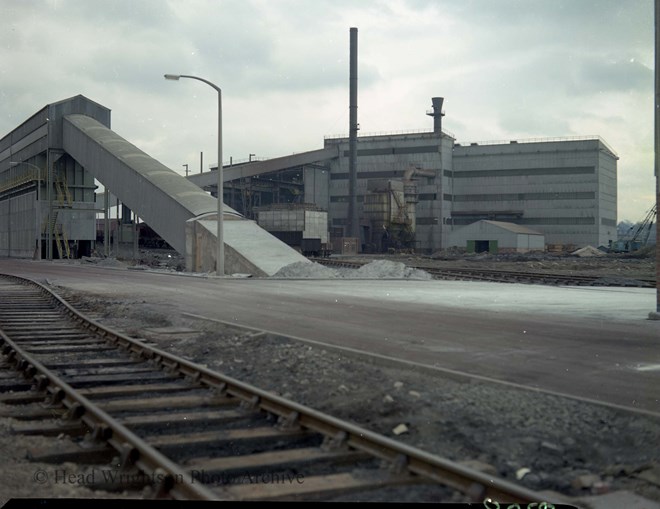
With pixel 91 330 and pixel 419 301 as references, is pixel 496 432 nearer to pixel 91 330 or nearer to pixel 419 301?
pixel 91 330

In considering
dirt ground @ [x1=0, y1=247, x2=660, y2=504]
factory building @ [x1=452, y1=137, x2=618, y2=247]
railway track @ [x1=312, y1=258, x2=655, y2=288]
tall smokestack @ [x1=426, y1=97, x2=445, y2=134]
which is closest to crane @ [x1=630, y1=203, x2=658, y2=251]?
factory building @ [x1=452, y1=137, x2=618, y2=247]

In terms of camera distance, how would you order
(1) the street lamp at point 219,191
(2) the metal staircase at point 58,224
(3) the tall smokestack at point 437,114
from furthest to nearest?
(3) the tall smokestack at point 437,114, (2) the metal staircase at point 58,224, (1) the street lamp at point 219,191

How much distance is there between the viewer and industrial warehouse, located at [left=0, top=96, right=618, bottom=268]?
208ft

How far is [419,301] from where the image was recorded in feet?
67.5

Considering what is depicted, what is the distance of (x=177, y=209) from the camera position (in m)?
41.0

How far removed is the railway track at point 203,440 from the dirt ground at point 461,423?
395mm

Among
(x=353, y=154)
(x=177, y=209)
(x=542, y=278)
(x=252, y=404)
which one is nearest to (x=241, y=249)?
(x=177, y=209)

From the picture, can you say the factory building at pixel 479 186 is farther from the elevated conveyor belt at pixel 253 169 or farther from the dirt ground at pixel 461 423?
the dirt ground at pixel 461 423

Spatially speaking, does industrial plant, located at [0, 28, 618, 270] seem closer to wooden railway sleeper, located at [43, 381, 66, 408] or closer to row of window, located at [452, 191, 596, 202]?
row of window, located at [452, 191, 596, 202]

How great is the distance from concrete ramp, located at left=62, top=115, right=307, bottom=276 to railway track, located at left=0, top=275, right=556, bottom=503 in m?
24.7

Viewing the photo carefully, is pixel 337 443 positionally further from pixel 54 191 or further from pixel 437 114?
pixel 437 114

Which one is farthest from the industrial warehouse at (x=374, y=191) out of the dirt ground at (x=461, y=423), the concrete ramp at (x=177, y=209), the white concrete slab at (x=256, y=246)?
the dirt ground at (x=461, y=423)

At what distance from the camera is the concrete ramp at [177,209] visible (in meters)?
35.9

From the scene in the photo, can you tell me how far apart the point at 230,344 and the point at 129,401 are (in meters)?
4.65
